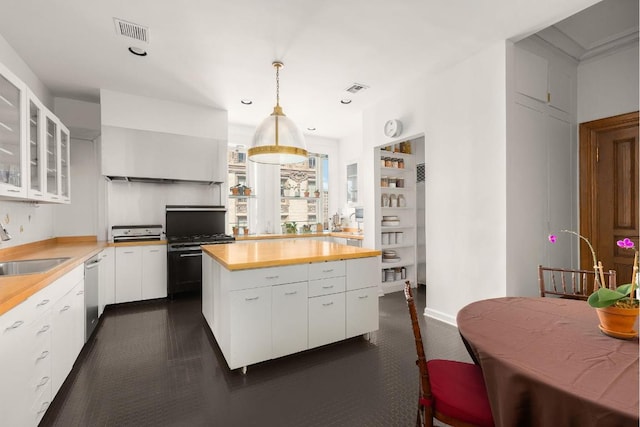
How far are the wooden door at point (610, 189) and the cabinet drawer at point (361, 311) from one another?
9.12ft

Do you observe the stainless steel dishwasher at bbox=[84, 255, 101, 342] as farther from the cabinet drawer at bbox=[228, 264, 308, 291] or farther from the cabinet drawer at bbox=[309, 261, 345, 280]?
the cabinet drawer at bbox=[309, 261, 345, 280]

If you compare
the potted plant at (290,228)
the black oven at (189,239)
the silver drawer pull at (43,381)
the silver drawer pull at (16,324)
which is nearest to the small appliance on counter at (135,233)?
the black oven at (189,239)

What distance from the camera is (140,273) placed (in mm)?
4039

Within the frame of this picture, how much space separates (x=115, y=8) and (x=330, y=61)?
196cm

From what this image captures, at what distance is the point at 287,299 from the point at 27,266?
7.32 feet

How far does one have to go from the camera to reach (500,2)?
234cm

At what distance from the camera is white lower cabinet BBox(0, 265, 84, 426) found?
1.33m

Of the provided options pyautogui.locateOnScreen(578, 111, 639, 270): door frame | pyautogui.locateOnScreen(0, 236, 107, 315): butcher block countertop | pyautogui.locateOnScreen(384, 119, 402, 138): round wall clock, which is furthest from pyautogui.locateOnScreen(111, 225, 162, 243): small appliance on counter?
pyautogui.locateOnScreen(578, 111, 639, 270): door frame

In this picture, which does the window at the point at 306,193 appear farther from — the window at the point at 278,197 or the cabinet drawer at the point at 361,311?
the cabinet drawer at the point at 361,311

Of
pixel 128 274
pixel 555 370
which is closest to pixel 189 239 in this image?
pixel 128 274

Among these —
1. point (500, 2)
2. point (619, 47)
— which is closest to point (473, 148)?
point (500, 2)

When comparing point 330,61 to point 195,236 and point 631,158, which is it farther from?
point 631,158

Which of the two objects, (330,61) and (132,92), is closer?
(330,61)

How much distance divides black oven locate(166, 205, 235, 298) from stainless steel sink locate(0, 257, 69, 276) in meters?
1.57
